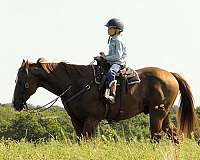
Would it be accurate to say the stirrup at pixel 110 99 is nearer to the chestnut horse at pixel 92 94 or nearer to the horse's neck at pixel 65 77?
the chestnut horse at pixel 92 94

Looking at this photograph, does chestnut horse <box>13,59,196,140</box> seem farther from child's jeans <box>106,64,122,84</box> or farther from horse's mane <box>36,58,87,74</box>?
child's jeans <box>106,64,122,84</box>

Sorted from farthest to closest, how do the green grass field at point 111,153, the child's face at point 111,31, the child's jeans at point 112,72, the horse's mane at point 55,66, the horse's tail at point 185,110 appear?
1. the horse's tail at point 185,110
2. the horse's mane at point 55,66
3. the child's face at point 111,31
4. the child's jeans at point 112,72
5. the green grass field at point 111,153

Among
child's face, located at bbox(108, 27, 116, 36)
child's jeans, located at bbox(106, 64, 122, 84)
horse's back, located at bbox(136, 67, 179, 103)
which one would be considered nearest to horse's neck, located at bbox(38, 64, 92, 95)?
child's jeans, located at bbox(106, 64, 122, 84)

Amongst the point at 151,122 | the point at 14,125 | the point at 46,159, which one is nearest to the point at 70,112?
the point at 151,122

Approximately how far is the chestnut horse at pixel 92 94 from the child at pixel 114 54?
1.07 ft

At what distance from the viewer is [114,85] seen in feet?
34.1

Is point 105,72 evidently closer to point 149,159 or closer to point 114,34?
point 114,34

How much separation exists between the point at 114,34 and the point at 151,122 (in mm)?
2094

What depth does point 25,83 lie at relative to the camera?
10930 mm

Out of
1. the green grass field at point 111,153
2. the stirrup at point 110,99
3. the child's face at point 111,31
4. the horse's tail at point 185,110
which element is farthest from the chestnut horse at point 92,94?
the green grass field at point 111,153

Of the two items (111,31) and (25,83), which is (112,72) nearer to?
(111,31)

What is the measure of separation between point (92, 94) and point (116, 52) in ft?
3.24

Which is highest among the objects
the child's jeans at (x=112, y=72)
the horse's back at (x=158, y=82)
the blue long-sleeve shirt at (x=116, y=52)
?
the blue long-sleeve shirt at (x=116, y=52)

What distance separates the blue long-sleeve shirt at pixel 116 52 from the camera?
10516 mm
